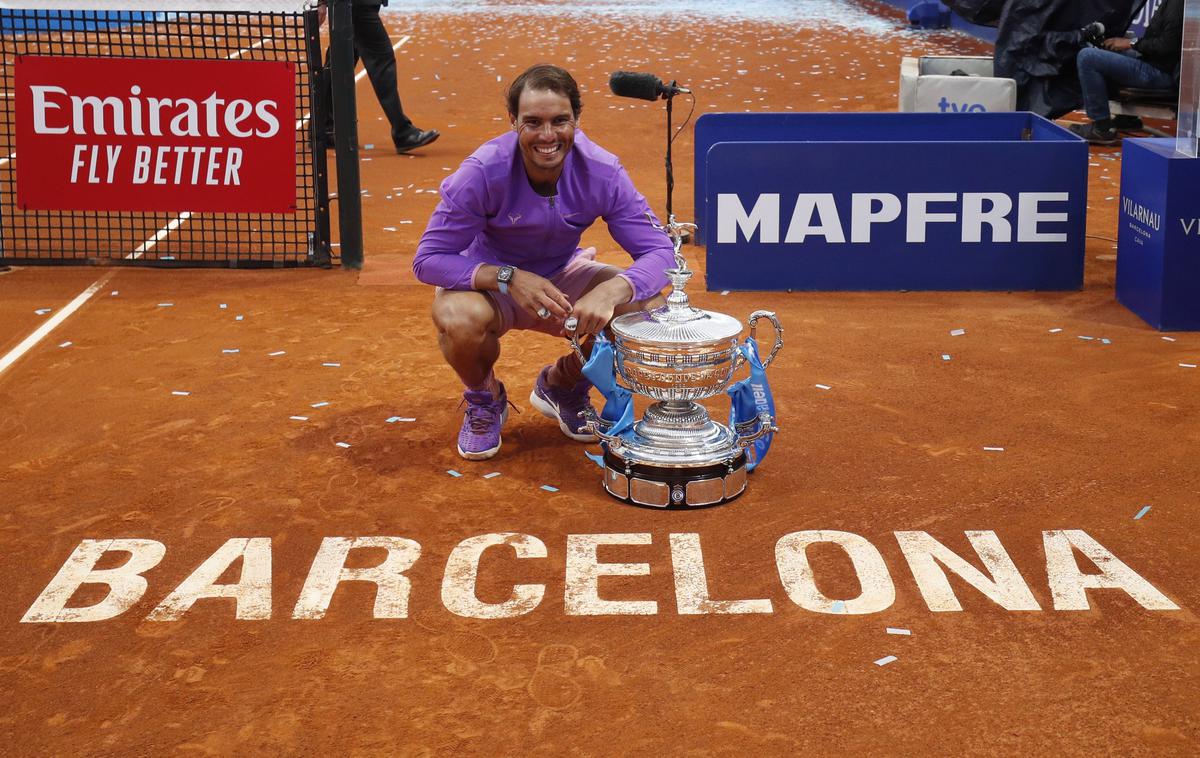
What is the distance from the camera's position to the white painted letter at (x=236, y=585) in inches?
146

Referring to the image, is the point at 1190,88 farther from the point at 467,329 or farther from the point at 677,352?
→ the point at 467,329

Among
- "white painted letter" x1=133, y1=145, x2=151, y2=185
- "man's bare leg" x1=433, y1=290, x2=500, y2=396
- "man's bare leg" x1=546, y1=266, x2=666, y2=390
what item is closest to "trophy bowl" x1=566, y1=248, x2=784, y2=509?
"man's bare leg" x1=546, y1=266, x2=666, y2=390

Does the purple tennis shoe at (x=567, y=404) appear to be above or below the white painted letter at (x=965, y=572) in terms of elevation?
above

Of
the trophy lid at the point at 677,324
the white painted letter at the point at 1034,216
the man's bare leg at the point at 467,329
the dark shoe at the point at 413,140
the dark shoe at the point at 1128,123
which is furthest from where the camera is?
the dark shoe at the point at 1128,123

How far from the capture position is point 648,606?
146 inches

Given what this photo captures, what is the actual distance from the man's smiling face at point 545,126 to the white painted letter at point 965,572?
1.60m

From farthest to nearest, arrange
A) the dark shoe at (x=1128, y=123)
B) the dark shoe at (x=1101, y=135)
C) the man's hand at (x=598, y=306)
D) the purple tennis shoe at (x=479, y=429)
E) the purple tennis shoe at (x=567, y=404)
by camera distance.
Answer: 1. the dark shoe at (x=1128, y=123)
2. the dark shoe at (x=1101, y=135)
3. the purple tennis shoe at (x=567, y=404)
4. the purple tennis shoe at (x=479, y=429)
5. the man's hand at (x=598, y=306)

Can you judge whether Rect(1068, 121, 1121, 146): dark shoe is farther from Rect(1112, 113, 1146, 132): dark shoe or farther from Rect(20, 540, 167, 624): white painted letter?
Rect(20, 540, 167, 624): white painted letter

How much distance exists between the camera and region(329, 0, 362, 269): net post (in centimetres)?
723

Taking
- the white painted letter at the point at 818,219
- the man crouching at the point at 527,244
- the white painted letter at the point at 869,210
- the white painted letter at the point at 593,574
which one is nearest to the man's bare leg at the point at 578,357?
the man crouching at the point at 527,244

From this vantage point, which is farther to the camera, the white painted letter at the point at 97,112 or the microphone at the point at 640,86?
the white painted letter at the point at 97,112

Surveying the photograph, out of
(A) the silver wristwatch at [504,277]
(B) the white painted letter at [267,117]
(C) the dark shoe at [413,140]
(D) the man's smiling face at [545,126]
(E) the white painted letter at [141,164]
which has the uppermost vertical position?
(D) the man's smiling face at [545,126]

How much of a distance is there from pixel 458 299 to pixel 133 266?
3.65 metres

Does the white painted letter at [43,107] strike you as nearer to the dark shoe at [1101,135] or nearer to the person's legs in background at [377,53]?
the person's legs in background at [377,53]
